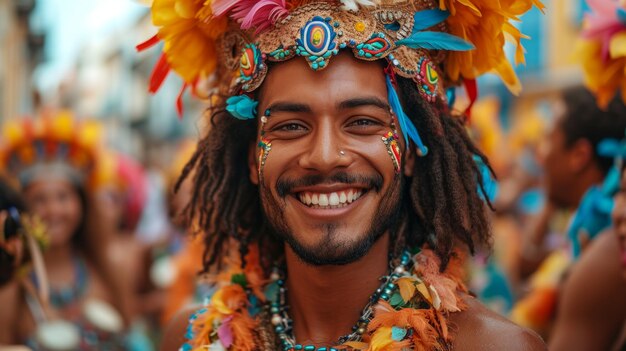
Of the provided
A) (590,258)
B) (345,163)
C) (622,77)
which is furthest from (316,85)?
(590,258)

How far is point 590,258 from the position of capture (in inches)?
150

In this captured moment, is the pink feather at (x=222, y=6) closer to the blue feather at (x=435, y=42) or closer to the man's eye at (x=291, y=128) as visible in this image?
the man's eye at (x=291, y=128)

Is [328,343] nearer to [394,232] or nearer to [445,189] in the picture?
[394,232]

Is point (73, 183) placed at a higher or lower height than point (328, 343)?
higher

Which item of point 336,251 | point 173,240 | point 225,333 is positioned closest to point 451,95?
point 336,251

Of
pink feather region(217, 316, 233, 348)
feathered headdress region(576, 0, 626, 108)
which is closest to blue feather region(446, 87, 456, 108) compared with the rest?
feathered headdress region(576, 0, 626, 108)

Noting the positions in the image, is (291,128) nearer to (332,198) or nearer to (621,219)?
(332,198)

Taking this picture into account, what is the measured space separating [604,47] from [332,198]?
1469mm

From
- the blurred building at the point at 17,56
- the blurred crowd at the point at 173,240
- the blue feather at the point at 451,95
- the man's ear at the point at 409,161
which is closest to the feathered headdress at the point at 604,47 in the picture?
the blurred crowd at the point at 173,240

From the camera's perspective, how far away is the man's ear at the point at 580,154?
4.91 metres

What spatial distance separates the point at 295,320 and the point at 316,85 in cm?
86

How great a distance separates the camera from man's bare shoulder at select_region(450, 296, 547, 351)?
8.54 ft

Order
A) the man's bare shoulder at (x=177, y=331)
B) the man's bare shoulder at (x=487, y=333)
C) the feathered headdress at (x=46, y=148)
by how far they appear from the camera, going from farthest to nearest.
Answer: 1. the feathered headdress at (x=46, y=148)
2. the man's bare shoulder at (x=177, y=331)
3. the man's bare shoulder at (x=487, y=333)

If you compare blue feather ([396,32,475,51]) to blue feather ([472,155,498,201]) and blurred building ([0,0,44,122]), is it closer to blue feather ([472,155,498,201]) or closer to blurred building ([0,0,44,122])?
blue feather ([472,155,498,201])
